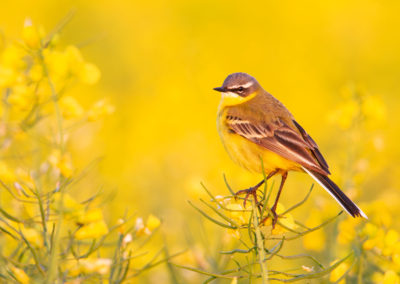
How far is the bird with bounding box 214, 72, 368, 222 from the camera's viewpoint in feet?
12.1

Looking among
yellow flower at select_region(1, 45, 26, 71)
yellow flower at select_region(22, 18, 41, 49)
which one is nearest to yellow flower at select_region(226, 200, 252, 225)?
yellow flower at select_region(22, 18, 41, 49)

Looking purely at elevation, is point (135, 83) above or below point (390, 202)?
above

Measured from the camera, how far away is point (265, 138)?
3.94 meters

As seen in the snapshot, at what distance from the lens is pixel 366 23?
13.8 metres

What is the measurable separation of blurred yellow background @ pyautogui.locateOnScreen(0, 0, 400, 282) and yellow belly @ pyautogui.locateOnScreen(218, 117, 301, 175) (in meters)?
0.67

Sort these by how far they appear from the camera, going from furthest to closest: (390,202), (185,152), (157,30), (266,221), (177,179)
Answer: (157,30)
(185,152)
(177,179)
(390,202)
(266,221)

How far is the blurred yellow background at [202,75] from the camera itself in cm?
657

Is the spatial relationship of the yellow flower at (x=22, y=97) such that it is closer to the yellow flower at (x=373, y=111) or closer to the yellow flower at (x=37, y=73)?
the yellow flower at (x=37, y=73)

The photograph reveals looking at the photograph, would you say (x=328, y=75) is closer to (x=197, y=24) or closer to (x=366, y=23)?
(x=366, y=23)

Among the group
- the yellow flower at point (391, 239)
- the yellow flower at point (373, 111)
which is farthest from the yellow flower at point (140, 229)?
the yellow flower at point (373, 111)

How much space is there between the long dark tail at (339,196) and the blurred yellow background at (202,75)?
0.65m

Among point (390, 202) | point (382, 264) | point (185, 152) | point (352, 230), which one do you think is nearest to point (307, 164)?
point (352, 230)

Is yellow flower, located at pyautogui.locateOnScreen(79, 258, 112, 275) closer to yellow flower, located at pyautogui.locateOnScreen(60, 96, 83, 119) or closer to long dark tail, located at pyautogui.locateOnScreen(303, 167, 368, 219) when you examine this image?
yellow flower, located at pyautogui.locateOnScreen(60, 96, 83, 119)

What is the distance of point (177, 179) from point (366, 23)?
27.2ft
